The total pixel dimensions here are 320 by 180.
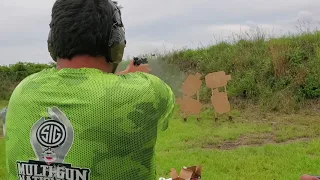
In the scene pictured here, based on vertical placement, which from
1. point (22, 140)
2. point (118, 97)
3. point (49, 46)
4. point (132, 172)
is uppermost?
point (49, 46)

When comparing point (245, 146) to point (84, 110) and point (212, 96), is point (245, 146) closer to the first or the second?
point (212, 96)

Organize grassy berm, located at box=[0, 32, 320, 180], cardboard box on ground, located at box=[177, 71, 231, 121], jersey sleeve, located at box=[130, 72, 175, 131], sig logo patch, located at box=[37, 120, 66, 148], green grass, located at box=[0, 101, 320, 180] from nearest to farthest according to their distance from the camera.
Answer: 1. sig logo patch, located at box=[37, 120, 66, 148]
2. jersey sleeve, located at box=[130, 72, 175, 131]
3. green grass, located at box=[0, 101, 320, 180]
4. grassy berm, located at box=[0, 32, 320, 180]
5. cardboard box on ground, located at box=[177, 71, 231, 121]

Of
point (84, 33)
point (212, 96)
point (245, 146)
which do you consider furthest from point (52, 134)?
point (212, 96)

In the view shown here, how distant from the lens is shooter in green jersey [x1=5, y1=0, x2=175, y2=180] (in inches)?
50.1

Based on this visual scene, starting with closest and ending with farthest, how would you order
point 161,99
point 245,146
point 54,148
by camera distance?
point 54,148 < point 161,99 < point 245,146

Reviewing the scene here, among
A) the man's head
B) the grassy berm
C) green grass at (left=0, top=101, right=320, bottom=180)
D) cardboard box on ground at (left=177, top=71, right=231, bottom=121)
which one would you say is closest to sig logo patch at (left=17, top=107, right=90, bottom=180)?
the man's head

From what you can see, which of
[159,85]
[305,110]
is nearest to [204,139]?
[305,110]

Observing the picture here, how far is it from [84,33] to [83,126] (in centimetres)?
25

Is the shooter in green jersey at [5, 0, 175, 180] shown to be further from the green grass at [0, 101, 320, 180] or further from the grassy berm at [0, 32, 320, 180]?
the green grass at [0, 101, 320, 180]

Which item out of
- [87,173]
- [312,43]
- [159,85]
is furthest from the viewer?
[312,43]

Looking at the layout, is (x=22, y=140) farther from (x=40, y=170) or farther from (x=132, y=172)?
(x=132, y=172)

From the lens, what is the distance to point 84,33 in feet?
4.25

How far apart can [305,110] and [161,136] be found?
2.48m

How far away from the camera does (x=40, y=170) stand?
1286 mm
